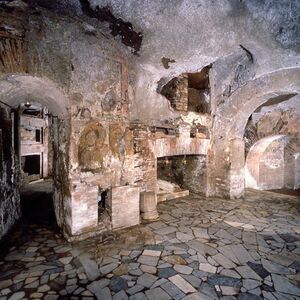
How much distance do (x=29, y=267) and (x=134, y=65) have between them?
447cm

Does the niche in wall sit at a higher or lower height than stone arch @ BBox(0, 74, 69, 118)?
higher

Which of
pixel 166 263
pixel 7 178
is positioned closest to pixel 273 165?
pixel 166 263

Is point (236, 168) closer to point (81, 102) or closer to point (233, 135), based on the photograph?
point (233, 135)

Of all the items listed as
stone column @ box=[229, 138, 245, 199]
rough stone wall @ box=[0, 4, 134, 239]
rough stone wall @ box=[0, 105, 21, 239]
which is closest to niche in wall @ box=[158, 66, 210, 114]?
stone column @ box=[229, 138, 245, 199]

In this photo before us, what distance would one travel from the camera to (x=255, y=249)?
4047mm

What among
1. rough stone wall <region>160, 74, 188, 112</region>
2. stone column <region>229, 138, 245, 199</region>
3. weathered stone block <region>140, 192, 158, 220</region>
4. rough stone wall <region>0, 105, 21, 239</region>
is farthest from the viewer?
stone column <region>229, 138, 245, 199</region>

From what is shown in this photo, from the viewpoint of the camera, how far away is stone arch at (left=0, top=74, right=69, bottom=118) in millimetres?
3760

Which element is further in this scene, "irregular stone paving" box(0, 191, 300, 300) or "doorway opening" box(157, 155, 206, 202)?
"doorway opening" box(157, 155, 206, 202)

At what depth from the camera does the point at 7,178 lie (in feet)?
15.7

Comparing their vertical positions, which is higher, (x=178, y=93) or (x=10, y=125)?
(x=178, y=93)

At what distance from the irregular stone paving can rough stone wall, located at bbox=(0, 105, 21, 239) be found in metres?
0.46

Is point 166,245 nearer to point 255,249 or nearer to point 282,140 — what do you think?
point 255,249

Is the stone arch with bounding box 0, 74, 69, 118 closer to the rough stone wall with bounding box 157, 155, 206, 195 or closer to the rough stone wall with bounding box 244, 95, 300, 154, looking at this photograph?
the rough stone wall with bounding box 157, 155, 206, 195

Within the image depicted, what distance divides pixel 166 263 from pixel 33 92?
4.02 meters
